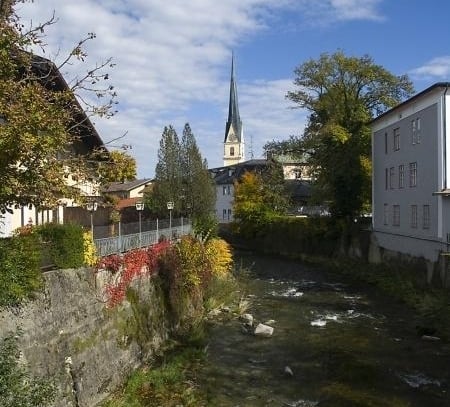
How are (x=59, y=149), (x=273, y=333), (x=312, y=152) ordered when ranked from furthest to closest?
(x=312, y=152) → (x=273, y=333) → (x=59, y=149)

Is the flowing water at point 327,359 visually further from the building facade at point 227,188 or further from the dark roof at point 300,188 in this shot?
the building facade at point 227,188

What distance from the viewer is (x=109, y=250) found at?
1728 centimetres

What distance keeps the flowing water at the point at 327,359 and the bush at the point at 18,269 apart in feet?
19.4

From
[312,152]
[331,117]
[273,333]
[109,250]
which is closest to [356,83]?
[331,117]

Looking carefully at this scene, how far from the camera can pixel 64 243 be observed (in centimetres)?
1316

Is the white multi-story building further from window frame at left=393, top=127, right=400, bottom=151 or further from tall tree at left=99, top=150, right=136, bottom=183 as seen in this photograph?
window frame at left=393, top=127, right=400, bottom=151

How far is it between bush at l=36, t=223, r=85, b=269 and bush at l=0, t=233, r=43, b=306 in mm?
1524

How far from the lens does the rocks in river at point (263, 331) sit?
2077 cm

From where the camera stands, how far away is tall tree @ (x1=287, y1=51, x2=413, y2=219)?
43625 mm

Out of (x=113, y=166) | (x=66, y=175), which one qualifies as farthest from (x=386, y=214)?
(x=66, y=175)

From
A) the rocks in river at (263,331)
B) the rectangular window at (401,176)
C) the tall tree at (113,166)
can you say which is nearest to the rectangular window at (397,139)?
the rectangular window at (401,176)

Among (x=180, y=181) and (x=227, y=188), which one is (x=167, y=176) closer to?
(x=180, y=181)

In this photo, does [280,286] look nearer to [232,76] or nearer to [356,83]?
[356,83]

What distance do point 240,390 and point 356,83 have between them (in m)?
35.8
